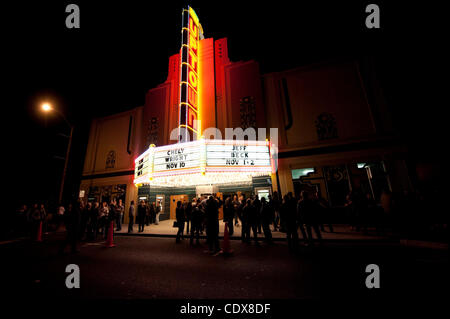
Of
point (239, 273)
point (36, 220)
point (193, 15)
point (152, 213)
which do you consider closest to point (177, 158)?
point (152, 213)

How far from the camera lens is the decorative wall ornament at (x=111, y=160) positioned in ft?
58.6

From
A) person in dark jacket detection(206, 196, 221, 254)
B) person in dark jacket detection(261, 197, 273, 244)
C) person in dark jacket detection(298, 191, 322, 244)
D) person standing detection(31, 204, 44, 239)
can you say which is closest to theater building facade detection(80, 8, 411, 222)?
person in dark jacket detection(261, 197, 273, 244)

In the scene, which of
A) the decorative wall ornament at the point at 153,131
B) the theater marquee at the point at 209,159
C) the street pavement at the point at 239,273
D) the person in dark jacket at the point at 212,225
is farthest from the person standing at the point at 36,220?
the person in dark jacket at the point at 212,225

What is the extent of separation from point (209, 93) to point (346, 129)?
1083 centimetres

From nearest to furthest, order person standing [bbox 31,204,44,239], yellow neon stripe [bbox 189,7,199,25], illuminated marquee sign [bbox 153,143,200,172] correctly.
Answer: person standing [bbox 31,204,44,239] → illuminated marquee sign [bbox 153,143,200,172] → yellow neon stripe [bbox 189,7,199,25]

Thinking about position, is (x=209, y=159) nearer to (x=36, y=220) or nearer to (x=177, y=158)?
(x=177, y=158)

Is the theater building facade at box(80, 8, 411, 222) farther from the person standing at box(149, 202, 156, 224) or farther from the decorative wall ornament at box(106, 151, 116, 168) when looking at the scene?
the person standing at box(149, 202, 156, 224)

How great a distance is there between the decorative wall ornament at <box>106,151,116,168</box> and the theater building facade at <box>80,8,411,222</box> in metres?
0.11

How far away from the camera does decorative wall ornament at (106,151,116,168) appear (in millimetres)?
17872

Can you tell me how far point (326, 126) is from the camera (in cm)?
1199

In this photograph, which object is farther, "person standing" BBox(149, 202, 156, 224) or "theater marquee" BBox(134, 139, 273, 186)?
"person standing" BBox(149, 202, 156, 224)

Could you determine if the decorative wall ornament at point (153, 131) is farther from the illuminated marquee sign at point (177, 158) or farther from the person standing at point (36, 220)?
the person standing at point (36, 220)

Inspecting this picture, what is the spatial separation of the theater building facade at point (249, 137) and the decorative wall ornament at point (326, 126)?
2.4 inches
